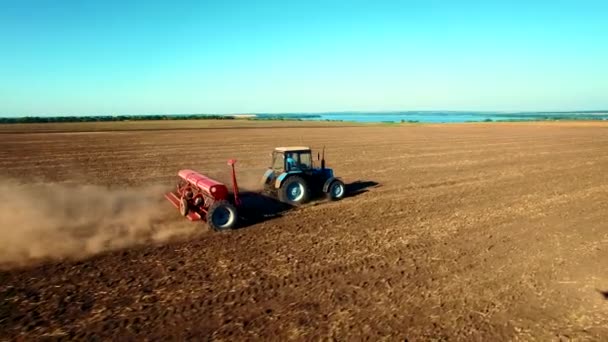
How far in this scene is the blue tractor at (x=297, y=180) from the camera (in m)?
12.0

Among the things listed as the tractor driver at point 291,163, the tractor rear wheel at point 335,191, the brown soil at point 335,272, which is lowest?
the brown soil at point 335,272

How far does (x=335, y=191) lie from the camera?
13.0 meters

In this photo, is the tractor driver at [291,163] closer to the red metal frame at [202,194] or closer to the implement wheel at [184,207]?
the red metal frame at [202,194]

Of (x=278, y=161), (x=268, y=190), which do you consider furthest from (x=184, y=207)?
(x=278, y=161)

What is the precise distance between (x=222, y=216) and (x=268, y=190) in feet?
9.67

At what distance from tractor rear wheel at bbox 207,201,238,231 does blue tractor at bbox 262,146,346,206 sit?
2456 mm

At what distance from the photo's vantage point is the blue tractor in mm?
12023

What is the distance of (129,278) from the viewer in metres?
7.07

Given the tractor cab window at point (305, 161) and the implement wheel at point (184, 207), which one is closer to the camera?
the implement wheel at point (184, 207)

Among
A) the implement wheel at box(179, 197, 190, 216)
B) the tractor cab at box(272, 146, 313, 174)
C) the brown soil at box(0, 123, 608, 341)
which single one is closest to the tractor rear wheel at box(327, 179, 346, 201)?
the brown soil at box(0, 123, 608, 341)

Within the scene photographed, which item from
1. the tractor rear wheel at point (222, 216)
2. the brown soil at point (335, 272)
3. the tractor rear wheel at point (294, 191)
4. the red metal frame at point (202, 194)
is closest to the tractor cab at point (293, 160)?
the tractor rear wheel at point (294, 191)

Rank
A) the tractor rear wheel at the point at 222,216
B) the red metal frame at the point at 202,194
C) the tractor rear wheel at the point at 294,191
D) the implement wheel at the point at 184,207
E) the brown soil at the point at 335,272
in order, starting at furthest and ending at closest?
the tractor rear wheel at the point at 294,191 < the implement wheel at the point at 184,207 < the red metal frame at the point at 202,194 < the tractor rear wheel at the point at 222,216 < the brown soil at the point at 335,272

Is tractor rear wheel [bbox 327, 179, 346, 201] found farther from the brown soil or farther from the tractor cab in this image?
the tractor cab

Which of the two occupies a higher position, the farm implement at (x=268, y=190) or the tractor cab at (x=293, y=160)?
the tractor cab at (x=293, y=160)
